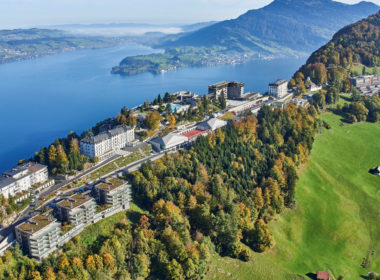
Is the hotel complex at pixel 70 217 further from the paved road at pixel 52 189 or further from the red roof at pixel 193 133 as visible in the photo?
the red roof at pixel 193 133

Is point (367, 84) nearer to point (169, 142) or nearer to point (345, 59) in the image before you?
point (345, 59)

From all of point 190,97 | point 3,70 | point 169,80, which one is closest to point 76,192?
point 190,97

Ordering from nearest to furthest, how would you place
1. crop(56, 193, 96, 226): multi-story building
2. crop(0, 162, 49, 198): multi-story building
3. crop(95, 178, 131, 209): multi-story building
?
crop(56, 193, 96, 226): multi-story building → crop(95, 178, 131, 209): multi-story building → crop(0, 162, 49, 198): multi-story building

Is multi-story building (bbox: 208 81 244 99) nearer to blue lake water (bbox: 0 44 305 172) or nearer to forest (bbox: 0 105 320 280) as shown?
forest (bbox: 0 105 320 280)

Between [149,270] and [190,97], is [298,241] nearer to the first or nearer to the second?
[149,270]

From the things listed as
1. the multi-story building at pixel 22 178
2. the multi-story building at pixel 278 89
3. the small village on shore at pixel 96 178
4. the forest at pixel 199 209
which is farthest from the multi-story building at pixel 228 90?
the multi-story building at pixel 22 178

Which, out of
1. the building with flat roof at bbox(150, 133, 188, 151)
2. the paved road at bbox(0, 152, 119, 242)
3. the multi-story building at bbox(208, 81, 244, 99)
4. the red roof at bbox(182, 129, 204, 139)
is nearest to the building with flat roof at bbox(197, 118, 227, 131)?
the red roof at bbox(182, 129, 204, 139)
